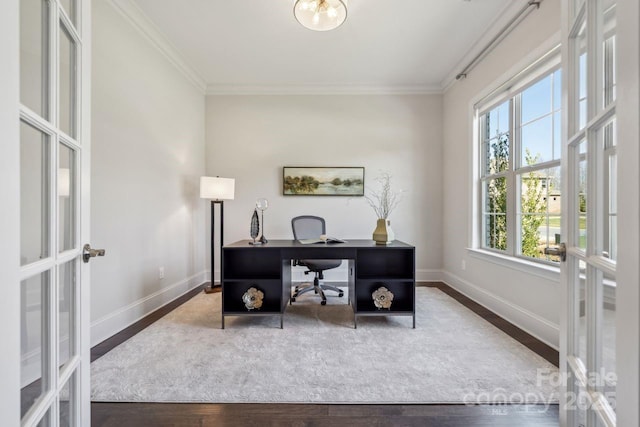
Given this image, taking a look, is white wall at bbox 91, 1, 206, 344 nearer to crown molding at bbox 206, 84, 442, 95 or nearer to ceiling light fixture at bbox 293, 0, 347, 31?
crown molding at bbox 206, 84, 442, 95

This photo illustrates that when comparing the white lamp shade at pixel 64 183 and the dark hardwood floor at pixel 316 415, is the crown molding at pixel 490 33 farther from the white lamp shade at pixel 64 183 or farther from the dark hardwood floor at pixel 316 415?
the white lamp shade at pixel 64 183

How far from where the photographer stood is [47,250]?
0.79m

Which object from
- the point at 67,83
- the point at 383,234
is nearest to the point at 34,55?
the point at 67,83

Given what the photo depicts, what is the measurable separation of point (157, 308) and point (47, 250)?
7.59 ft

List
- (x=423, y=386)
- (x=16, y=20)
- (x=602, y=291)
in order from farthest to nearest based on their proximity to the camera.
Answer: (x=423, y=386)
(x=602, y=291)
(x=16, y=20)

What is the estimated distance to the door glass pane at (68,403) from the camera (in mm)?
858

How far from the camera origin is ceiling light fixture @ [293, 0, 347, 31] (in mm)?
2100

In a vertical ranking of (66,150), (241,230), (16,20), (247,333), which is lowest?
(247,333)

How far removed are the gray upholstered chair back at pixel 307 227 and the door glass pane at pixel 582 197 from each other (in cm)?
265

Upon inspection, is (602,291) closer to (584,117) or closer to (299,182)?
(584,117)

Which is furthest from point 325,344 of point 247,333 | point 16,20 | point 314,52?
point 314,52

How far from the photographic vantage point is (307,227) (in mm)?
3395

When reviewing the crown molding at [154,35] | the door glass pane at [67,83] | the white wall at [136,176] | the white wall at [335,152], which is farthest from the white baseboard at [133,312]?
the crown molding at [154,35]

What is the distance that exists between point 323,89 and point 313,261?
2439mm
